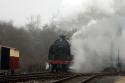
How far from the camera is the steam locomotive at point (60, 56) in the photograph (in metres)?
38.0

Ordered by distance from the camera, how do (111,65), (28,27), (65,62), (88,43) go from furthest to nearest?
(28,27) → (111,65) → (88,43) → (65,62)

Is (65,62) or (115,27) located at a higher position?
(115,27)

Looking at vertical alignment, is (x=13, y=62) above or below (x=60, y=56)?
below

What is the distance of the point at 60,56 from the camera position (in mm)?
38625

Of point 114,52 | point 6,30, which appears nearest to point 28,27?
point 6,30

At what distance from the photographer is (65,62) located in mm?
37938

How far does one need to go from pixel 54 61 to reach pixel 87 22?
5.39 m

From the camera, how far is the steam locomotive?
38000 millimetres

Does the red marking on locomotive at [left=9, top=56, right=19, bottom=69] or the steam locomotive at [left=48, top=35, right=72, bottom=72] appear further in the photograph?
the steam locomotive at [left=48, top=35, right=72, bottom=72]

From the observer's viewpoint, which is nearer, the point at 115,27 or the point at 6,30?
the point at 115,27

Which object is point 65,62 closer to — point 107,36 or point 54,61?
point 54,61

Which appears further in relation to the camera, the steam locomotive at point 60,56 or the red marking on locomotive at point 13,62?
the steam locomotive at point 60,56

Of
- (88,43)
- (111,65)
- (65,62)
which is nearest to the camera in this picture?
(65,62)

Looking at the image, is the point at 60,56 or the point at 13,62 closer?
the point at 13,62
